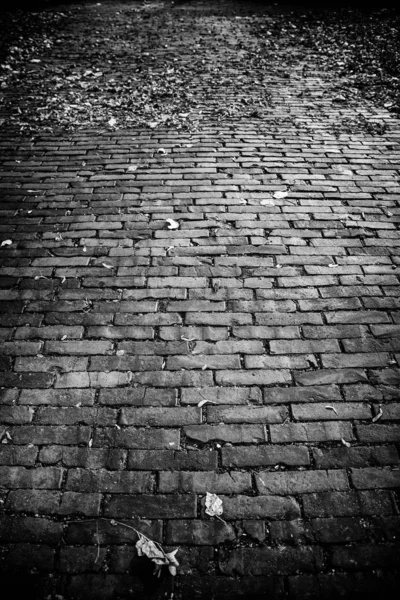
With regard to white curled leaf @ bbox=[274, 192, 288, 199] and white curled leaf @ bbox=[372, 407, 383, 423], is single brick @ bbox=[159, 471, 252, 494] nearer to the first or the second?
white curled leaf @ bbox=[372, 407, 383, 423]

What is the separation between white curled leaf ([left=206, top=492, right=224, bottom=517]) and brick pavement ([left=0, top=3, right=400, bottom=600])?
0.04m

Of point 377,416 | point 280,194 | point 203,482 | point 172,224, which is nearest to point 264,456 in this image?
point 203,482

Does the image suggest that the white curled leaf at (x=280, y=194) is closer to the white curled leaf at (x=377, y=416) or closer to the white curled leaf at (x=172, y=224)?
the white curled leaf at (x=172, y=224)

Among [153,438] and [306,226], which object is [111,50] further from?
[153,438]

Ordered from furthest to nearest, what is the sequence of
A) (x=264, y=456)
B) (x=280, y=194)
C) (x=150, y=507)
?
(x=280, y=194) < (x=264, y=456) < (x=150, y=507)

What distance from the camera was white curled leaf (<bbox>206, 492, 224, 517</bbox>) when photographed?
1.67 meters

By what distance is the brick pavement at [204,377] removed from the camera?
A: 1585 millimetres

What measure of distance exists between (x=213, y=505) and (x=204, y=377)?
662 mm

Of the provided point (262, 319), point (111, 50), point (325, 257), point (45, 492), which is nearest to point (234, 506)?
point (45, 492)

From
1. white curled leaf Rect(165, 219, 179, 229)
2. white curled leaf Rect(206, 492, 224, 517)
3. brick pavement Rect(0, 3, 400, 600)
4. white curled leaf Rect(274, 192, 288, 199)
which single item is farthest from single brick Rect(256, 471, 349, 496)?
white curled leaf Rect(274, 192, 288, 199)

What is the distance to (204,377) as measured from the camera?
209 centimetres

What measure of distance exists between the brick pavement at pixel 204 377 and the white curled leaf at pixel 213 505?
0.04 metres

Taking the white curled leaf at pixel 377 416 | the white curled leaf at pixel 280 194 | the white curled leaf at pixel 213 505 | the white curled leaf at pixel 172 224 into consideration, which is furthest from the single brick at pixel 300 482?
the white curled leaf at pixel 280 194

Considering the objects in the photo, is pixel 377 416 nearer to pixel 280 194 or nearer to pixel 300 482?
pixel 300 482
